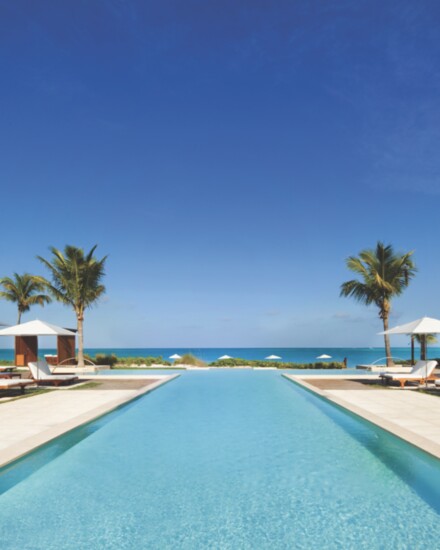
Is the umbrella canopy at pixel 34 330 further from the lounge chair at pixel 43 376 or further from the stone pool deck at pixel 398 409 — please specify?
the stone pool deck at pixel 398 409

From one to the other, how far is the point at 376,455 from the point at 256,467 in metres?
1.94

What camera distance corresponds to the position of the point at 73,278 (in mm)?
22906

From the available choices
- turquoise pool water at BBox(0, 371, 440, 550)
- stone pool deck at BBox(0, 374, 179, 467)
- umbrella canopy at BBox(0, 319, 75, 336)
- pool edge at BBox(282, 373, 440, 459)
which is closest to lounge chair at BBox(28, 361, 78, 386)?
stone pool deck at BBox(0, 374, 179, 467)

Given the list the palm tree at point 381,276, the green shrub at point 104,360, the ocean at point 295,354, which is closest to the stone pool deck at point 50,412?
the green shrub at point 104,360

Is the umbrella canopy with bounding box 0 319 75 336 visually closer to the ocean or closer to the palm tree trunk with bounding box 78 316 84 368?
the palm tree trunk with bounding box 78 316 84 368

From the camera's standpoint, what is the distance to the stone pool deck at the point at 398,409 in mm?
6652

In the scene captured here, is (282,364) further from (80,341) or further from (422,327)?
(422,327)

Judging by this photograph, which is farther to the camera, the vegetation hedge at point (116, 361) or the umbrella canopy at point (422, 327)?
the vegetation hedge at point (116, 361)

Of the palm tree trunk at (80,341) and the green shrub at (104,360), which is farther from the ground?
the palm tree trunk at (80,341)

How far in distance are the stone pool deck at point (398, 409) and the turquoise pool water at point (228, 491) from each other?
26 cm

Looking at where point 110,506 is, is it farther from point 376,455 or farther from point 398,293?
point 398,293

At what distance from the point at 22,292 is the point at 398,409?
86.9 ft

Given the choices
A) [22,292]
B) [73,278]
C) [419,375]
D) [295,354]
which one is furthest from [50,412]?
[295,354]

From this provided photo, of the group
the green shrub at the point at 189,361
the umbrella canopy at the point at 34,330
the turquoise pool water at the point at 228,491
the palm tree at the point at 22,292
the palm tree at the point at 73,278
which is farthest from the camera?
the palm tree at the point at 22,292
